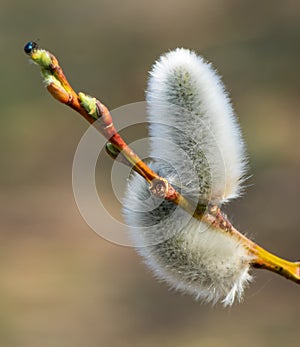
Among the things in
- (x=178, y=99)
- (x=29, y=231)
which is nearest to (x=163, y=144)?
(x=178, y=99)

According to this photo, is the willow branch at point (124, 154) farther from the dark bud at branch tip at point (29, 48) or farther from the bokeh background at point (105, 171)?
the bokeh background at point (105, 171)

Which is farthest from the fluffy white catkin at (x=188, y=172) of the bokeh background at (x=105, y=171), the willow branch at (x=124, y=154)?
the bokeh background at (x=105, y=171)

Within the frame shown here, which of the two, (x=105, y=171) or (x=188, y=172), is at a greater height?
(x=105, y=171)

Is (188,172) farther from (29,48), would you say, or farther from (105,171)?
(105,171)

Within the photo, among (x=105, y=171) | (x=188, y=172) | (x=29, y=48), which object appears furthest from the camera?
(x=105, y=171)

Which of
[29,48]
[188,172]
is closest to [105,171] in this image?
[188,172]
